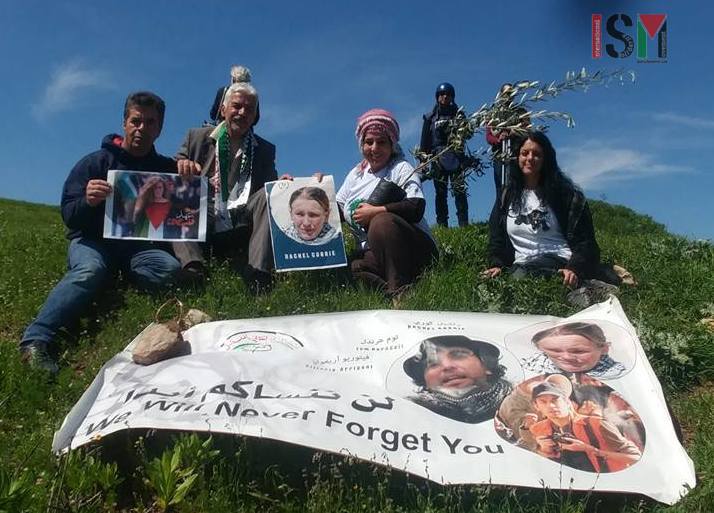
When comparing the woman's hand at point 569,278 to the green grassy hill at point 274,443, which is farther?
the woman's hand at point 569,278

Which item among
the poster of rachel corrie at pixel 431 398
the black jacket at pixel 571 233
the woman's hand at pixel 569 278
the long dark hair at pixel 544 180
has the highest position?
the long dark hair at pixel 544 180

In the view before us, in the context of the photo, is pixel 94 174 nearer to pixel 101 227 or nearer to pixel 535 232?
pixel 101 227

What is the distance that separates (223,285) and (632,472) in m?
3.33

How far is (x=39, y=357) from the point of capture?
4.02 metres

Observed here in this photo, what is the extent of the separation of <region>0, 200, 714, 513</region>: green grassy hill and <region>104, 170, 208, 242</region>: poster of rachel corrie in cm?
46

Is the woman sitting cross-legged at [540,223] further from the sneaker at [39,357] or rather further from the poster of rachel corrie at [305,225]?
the sneaker at [39,357]

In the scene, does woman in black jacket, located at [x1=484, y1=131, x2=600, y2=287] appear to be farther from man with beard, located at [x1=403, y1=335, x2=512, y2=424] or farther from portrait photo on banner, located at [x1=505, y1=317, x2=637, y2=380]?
man with beard, located at [x1=403, y1=335, x2=512, y2=424]

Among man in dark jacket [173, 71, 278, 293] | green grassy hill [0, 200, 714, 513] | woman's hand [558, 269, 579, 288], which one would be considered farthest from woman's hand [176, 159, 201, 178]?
woman's hand [558, 269, 579, 288]

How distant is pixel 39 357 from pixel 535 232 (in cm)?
378

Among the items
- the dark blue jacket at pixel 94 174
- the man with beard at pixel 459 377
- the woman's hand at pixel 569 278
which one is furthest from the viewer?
the dark blue jacket at pixel 94 174

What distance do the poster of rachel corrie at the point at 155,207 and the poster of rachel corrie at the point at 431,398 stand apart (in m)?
1.38

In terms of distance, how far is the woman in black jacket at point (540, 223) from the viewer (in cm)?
507

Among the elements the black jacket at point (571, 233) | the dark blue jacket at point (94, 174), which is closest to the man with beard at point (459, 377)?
the black jacket at point (571, 233)

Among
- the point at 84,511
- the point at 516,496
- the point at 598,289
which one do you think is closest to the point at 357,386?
the point at 516,496
